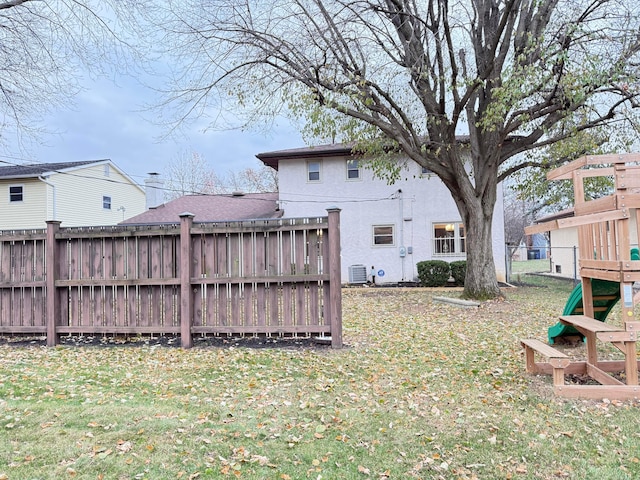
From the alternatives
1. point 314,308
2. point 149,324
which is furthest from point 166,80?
point 314,308

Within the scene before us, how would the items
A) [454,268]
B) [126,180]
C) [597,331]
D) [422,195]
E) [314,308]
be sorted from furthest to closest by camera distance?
[126,180] < [422,195] < [454,268] < [314,308] < [597,331]

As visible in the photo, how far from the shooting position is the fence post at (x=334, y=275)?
5.84 meters

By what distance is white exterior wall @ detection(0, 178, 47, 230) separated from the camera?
20078 mm

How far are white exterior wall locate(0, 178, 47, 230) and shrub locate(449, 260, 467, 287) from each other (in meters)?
18.6

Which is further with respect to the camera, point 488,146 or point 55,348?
point 488,146

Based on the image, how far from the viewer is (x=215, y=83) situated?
31.8 feet

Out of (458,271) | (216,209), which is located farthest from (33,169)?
(458,271)

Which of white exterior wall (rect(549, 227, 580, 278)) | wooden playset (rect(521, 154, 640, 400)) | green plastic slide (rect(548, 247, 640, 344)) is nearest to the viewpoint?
wooden playset (rect(521, 154, 640, 400))

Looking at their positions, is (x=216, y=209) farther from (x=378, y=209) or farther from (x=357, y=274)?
(x=378, y=209)

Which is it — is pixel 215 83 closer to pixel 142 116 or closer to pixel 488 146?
pixel 142 116

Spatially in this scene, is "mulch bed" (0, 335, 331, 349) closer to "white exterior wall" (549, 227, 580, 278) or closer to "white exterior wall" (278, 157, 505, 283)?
"white exterior wall" (278, 157, 505, 283)

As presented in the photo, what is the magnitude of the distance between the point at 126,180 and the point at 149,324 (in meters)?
22.2

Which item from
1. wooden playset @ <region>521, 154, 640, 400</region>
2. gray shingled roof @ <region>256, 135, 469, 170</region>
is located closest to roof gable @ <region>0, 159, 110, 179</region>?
gray shingled roof @ <region>256, 135, 469, 170</region>

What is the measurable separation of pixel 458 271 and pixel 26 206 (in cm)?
1998
